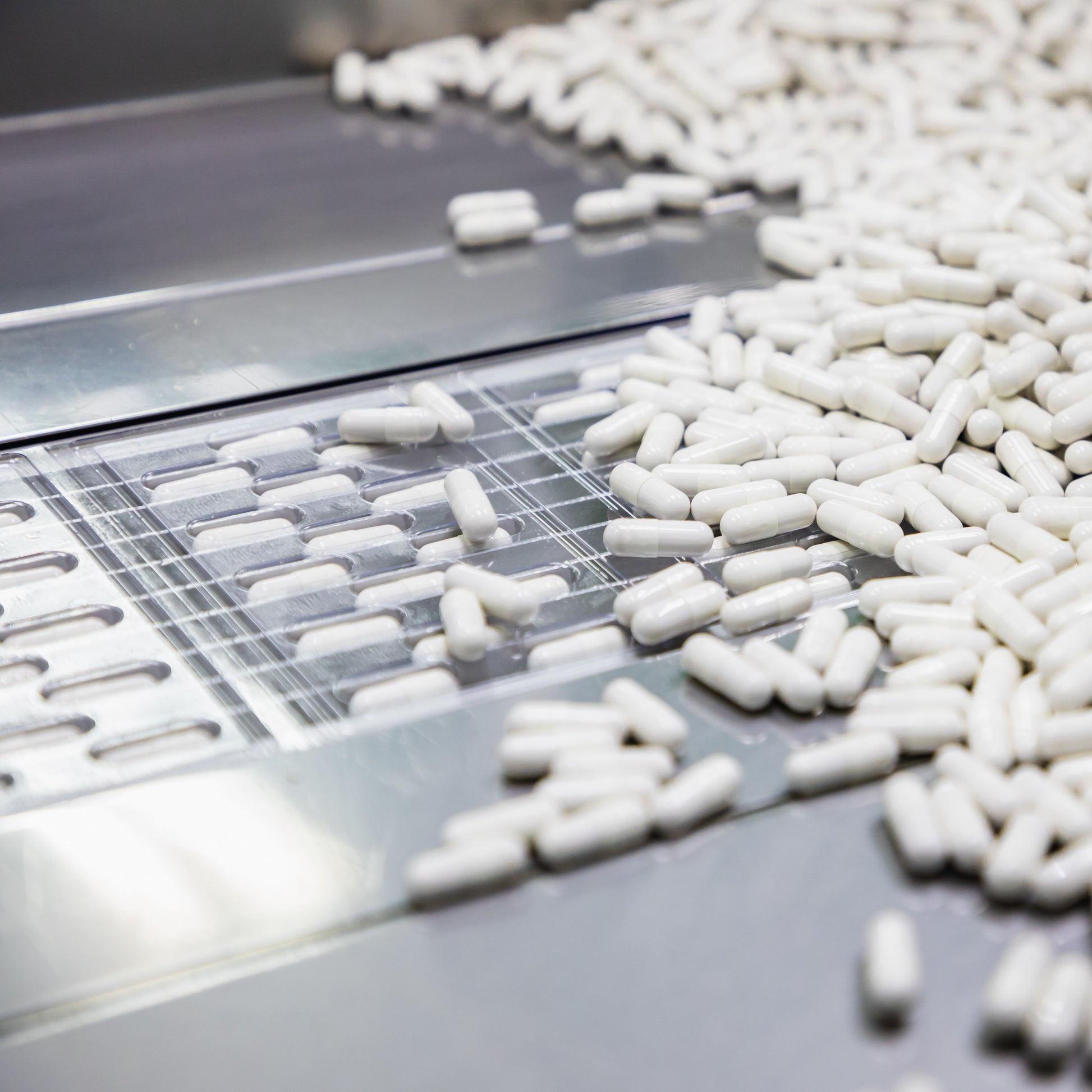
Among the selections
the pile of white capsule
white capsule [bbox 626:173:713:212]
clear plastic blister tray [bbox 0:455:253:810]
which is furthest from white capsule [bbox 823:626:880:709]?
white capsule [bbox 626:173:713:212]

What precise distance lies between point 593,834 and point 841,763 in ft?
0.69

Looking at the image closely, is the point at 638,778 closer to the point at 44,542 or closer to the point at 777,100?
the point at 44,542

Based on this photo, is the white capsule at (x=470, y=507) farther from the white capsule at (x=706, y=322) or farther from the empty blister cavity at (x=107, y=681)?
the white capsule at (x=706, y=322)

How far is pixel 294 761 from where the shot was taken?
1039mm

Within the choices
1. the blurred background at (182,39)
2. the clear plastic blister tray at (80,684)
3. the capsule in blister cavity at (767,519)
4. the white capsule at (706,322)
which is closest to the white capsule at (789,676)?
the capsule in blister cavity at (767,519)

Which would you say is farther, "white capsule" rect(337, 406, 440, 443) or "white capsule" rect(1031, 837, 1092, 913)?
"white capsule" rect(337, 406, 440, 443)

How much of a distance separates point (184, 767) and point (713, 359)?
0.91m

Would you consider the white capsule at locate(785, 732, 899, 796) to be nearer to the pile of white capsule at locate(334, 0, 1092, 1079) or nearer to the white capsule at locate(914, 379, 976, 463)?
the pile of white capsule at locate(334, 0, 1092, 1079)

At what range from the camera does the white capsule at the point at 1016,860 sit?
92 centimetres

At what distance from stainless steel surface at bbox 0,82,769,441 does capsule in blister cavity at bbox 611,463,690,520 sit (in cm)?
38

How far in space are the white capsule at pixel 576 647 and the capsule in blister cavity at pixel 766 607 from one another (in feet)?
0.33

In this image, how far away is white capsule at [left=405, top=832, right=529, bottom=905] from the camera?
0.92m

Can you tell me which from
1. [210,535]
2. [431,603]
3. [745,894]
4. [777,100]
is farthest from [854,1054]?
[777,100]

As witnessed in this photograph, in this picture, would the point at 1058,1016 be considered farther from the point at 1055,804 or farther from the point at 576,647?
the point at 576,647
